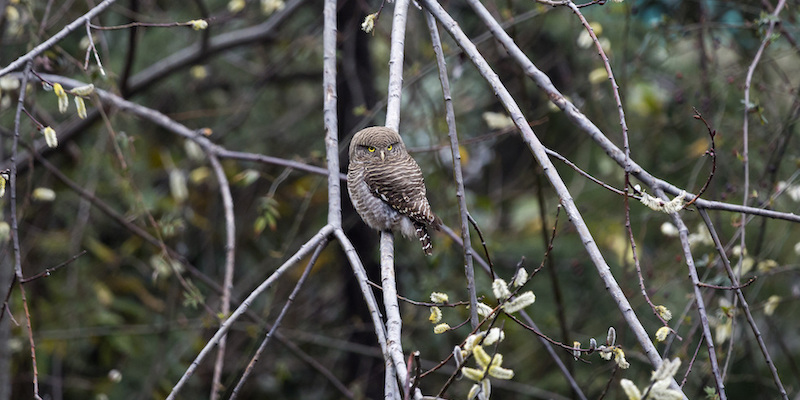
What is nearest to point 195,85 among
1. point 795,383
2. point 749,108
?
point 749,108

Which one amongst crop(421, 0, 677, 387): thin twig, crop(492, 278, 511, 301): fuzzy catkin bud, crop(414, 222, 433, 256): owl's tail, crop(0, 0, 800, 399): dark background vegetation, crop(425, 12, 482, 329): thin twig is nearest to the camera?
crop(492, 278, 511, 301): fuzzy catkin bud

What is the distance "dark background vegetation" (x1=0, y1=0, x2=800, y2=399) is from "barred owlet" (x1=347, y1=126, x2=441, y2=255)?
1.72 ft

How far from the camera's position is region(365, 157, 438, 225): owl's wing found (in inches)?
125

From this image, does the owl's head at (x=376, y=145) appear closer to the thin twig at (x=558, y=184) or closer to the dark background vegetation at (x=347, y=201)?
the dark background vegetation at (x=347, y=201)

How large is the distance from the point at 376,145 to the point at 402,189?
0.80ft

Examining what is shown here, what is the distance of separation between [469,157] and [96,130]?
2918mm

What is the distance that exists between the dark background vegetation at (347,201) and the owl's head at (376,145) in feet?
1.48

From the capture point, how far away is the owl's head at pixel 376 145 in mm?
3250

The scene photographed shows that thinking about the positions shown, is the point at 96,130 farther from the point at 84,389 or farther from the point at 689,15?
the point at 689,15

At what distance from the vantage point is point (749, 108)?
2760 millimetres

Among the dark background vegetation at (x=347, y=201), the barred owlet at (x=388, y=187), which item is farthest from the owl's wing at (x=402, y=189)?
the dark background vegetation at (x=347, y=201)

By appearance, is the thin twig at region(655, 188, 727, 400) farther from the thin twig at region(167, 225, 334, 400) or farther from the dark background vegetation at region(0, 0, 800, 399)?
the dark background vegetation at region(0, 0, 800, 399)

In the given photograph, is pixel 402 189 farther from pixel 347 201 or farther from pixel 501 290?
pixel 347 201

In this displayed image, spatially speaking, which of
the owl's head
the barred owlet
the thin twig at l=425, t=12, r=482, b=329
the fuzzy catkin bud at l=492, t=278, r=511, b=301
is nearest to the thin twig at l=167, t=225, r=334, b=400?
the thin twig at l=425, t=12, r=482, b=329
